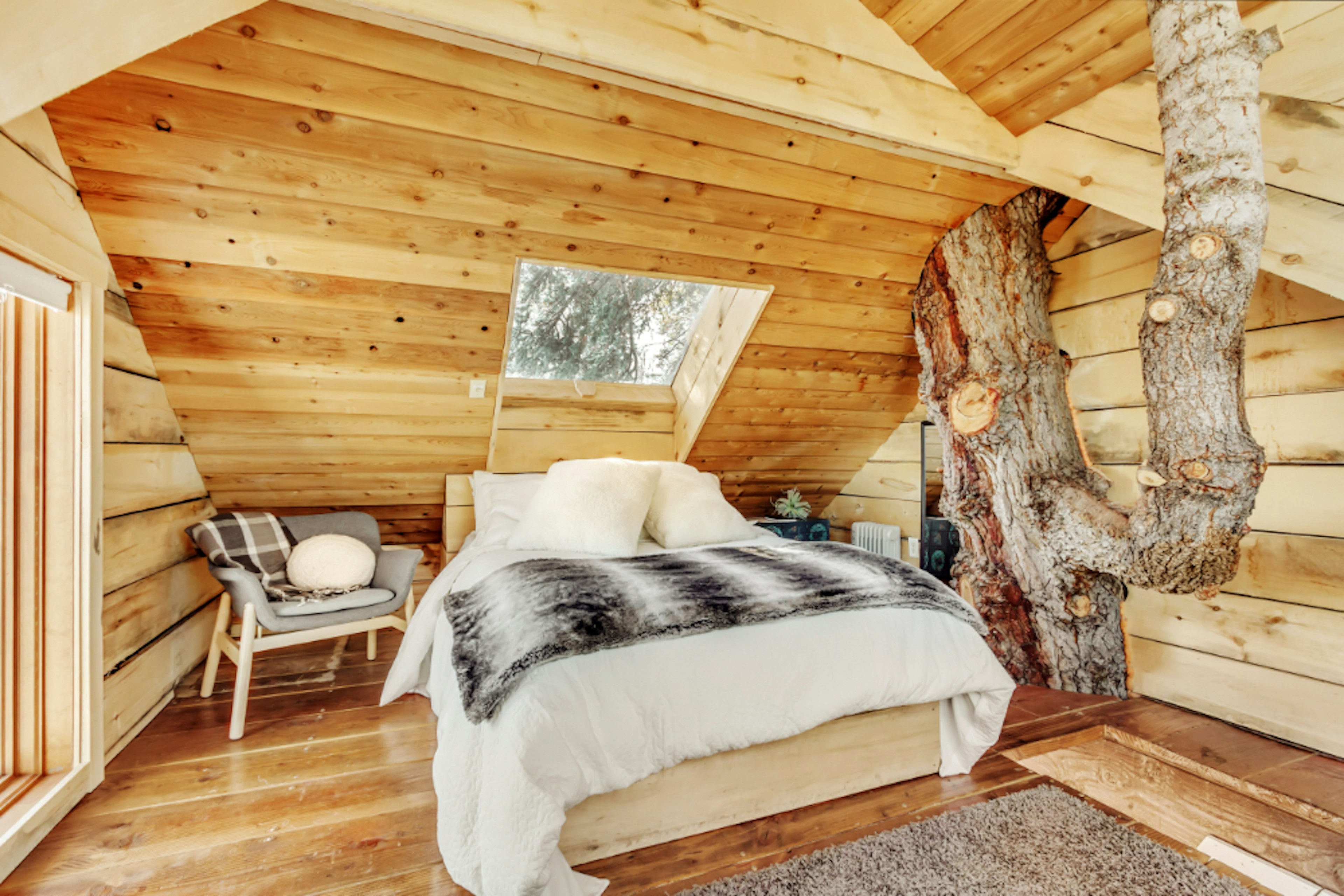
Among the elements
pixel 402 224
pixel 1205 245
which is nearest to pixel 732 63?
pixel 402 224

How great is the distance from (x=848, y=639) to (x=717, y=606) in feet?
1.17

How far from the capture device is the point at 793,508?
13.1ft

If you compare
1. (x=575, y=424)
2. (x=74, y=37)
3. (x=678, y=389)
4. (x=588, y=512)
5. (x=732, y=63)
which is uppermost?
(x=732, y=63)

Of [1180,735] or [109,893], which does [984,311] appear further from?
[109,893]

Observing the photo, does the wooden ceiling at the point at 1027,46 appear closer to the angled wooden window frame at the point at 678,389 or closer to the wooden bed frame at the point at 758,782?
the angled wooden window frame at the point at 678,389

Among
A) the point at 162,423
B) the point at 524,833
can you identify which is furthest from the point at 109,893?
the point at 162,423

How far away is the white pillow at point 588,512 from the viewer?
2.50m

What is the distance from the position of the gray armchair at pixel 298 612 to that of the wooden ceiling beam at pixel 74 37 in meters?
1.54

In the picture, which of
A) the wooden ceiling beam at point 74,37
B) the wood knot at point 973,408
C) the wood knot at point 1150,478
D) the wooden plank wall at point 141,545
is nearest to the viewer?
the wooden ceiling beam at point 74,37

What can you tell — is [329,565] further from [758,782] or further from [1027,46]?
[1027,46]

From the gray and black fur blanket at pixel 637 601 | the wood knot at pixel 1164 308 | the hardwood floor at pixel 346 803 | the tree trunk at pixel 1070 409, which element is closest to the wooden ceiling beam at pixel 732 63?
the tree trunk at pixel 1070 409

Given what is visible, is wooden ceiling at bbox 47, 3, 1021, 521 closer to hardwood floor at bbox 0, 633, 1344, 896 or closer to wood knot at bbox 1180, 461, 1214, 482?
hardwood floor at bbox 0, 633, 1344, 896

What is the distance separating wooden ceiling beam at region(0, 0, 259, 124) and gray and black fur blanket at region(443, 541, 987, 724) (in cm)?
128

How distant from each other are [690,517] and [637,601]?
3.54 ft
